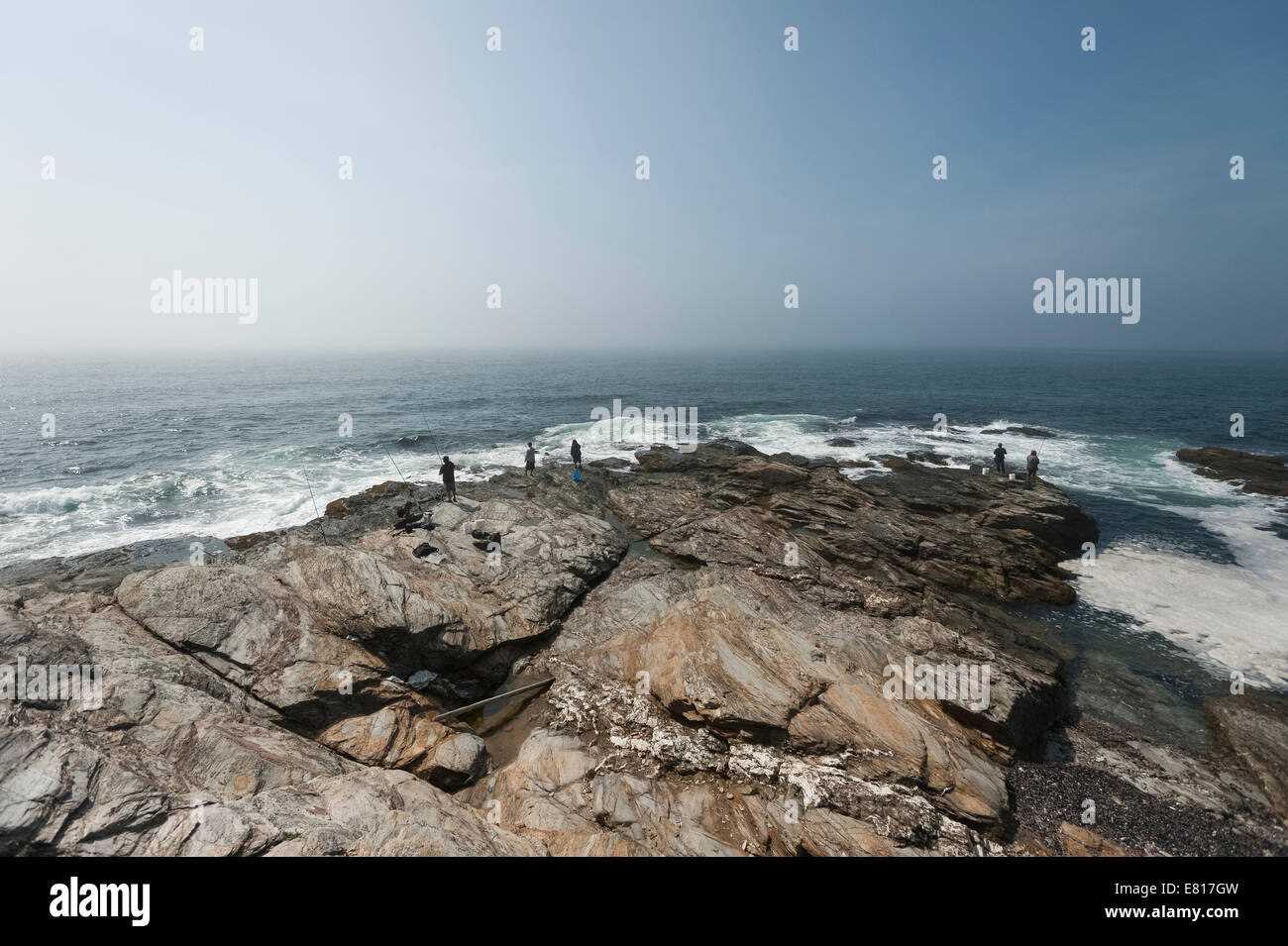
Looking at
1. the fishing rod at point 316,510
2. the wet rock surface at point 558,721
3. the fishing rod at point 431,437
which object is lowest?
the wet rock surface at point 558,721

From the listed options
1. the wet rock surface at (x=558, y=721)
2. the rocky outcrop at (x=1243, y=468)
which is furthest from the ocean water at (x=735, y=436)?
the wet rock surface at (x=558, y=721)

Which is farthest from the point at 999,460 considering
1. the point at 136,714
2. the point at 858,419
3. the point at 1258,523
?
the point at 136,714

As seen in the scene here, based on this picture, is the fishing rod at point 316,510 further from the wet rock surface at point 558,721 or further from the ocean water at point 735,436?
the wet rock surface at point 558,721

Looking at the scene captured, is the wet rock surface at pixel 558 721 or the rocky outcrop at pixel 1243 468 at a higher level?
the rocky outcrop at pixel 1243 468

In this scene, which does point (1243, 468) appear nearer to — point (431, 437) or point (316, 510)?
point (316, 510)
